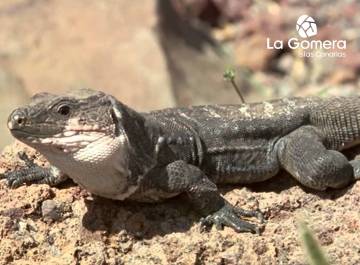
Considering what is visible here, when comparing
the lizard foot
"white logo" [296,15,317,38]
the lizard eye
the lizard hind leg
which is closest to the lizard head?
the lizard eye

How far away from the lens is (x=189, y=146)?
19.5 ft

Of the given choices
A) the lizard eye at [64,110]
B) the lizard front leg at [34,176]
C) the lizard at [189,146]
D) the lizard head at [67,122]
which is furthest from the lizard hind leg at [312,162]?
the lizard eye at [64,110]

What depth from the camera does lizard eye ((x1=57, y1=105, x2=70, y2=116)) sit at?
527 cm

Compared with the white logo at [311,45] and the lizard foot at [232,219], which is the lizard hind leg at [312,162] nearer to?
the lizard foot at [232,219]

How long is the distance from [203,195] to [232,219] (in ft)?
0.75

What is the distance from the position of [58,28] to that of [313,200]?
6.39 metres

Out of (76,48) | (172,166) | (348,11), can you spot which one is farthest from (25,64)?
(172,166)

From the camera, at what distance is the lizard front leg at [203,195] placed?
561 centimetres

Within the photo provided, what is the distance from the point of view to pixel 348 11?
44.9 feet

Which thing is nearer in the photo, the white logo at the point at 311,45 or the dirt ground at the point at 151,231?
the dirt ground at the point at 151,231

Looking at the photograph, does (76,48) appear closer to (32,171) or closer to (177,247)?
(32,171)

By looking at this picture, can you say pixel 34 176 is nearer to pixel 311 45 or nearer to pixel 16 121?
pixel 16 121

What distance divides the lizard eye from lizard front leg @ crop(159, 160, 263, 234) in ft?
2.39

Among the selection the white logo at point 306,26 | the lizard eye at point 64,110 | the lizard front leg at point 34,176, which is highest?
the lizard eye at point 64,110
